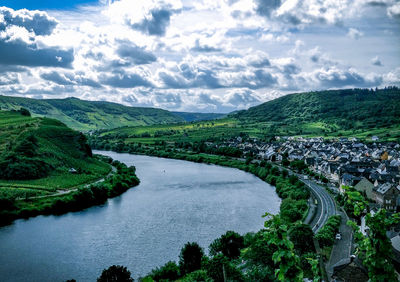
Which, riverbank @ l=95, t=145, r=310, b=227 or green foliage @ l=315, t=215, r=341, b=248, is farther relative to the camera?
riverbank @ l=95, t=145, r=310, b=227

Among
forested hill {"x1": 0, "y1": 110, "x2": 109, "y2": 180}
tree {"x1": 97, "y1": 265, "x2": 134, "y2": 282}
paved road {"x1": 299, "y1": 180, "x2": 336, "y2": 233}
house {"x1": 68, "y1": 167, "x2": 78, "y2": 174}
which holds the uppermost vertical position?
forested hill {"x1": 0, "y1": 110, "x2": 109, "y2": 180}

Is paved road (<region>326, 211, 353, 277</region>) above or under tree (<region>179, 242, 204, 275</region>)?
under

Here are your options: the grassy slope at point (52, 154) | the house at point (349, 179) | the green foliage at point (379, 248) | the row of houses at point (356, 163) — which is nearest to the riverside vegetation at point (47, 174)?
the grassy slope at point (52, 154)

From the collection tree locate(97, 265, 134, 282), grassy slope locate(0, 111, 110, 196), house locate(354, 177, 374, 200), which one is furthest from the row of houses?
grassy slope locate(0, 111, 110, 196)

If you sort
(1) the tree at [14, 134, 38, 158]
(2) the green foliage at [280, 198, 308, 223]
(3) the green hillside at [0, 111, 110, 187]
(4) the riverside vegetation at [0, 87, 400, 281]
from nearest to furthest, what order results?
(4) the riverside vegetation at [0, 87, 400, 281] < (2) the green foliage at [280, 198, 308, 223] < (3) the green hillside at [0, 111, 110, 187] < (1) the tree at [14, 134, 38, 158]

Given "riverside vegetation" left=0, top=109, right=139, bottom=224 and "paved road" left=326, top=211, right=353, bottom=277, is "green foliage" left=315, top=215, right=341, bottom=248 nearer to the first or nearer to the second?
"paved road" left=326, top=211, right=353, bottom=277

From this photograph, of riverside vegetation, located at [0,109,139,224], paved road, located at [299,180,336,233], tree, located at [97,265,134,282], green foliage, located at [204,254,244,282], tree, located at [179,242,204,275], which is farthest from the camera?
riverside vegetation, located at [0,109,139,224]

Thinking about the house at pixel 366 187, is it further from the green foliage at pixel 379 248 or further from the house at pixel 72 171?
the house at pixel 72 171
